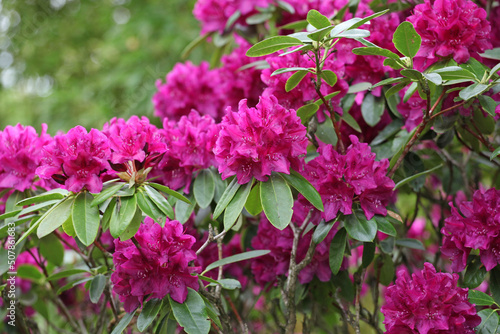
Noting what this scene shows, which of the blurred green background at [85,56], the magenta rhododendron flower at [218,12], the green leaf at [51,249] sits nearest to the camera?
the green leaf at [51,249]

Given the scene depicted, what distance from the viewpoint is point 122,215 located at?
1071mm

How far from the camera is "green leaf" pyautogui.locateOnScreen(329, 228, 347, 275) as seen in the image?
123 centimetres

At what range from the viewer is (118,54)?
478cm

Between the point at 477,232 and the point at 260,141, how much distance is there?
587 millimetres

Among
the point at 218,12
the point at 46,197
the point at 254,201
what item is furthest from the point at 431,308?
the point at 218,12

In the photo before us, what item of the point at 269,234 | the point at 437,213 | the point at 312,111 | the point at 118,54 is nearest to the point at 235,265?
the point at 269,234

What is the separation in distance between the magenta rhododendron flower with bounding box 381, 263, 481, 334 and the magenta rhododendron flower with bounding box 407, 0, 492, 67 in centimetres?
53

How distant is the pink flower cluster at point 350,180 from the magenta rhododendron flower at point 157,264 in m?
0.34

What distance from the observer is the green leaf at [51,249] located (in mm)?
1527

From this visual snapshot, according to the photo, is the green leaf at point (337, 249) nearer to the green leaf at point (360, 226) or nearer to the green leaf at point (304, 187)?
the green leaf at point (360, 226)

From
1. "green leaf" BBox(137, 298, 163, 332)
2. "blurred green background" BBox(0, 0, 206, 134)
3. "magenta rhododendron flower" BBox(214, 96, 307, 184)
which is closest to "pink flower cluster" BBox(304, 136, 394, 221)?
"magenta rhododendron flower" BBox(214, 96, 307, 184)

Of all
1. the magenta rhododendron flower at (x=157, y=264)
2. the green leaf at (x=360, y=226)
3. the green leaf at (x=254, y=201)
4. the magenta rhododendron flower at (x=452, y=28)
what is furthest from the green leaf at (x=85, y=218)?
the magenta rhododendron flower at (x=452, y=28)

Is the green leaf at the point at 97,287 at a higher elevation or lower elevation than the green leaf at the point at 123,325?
higher

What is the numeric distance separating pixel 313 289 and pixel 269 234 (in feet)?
0.74
